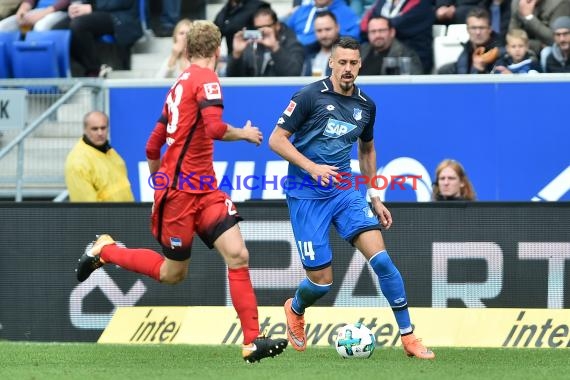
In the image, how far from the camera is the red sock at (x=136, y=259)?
31.6ft

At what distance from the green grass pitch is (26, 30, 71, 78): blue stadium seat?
16.9 feet

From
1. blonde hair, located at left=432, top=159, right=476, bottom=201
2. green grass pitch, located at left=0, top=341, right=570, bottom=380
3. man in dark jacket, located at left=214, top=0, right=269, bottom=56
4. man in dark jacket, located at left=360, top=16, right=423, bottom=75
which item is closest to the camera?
green grass pitch, located at left=0, top=341, right=570, bottom=380

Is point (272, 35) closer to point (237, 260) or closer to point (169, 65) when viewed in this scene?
point (169, 65)

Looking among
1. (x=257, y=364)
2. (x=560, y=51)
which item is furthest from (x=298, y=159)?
(x=560, y=51)

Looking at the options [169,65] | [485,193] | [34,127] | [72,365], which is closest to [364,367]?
[72,365]

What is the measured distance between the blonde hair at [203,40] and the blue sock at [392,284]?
6.32 ft

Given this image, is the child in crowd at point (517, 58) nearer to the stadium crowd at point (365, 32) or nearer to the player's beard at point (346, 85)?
the stadium crowd at point (365, 32)

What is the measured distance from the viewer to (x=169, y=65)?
1505 centimetres

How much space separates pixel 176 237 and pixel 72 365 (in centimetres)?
119

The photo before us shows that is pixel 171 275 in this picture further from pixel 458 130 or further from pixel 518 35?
pixel 518 35

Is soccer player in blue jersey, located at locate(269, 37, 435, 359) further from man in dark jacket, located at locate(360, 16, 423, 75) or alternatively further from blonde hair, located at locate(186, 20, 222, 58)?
man in dark jacket, located at locate(360, 16, 423, 75)

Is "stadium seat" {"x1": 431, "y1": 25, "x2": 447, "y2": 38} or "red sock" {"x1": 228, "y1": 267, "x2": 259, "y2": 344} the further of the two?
"stadium seat" {"x1": 431, "y1": 25, "x2": 447, "y2": 38}

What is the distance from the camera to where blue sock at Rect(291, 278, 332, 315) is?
10117 mm

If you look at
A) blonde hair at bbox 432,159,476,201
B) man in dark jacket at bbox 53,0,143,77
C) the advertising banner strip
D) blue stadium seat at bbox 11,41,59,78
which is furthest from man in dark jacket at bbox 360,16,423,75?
blue stadium seat at bbox 11,41,59,78
